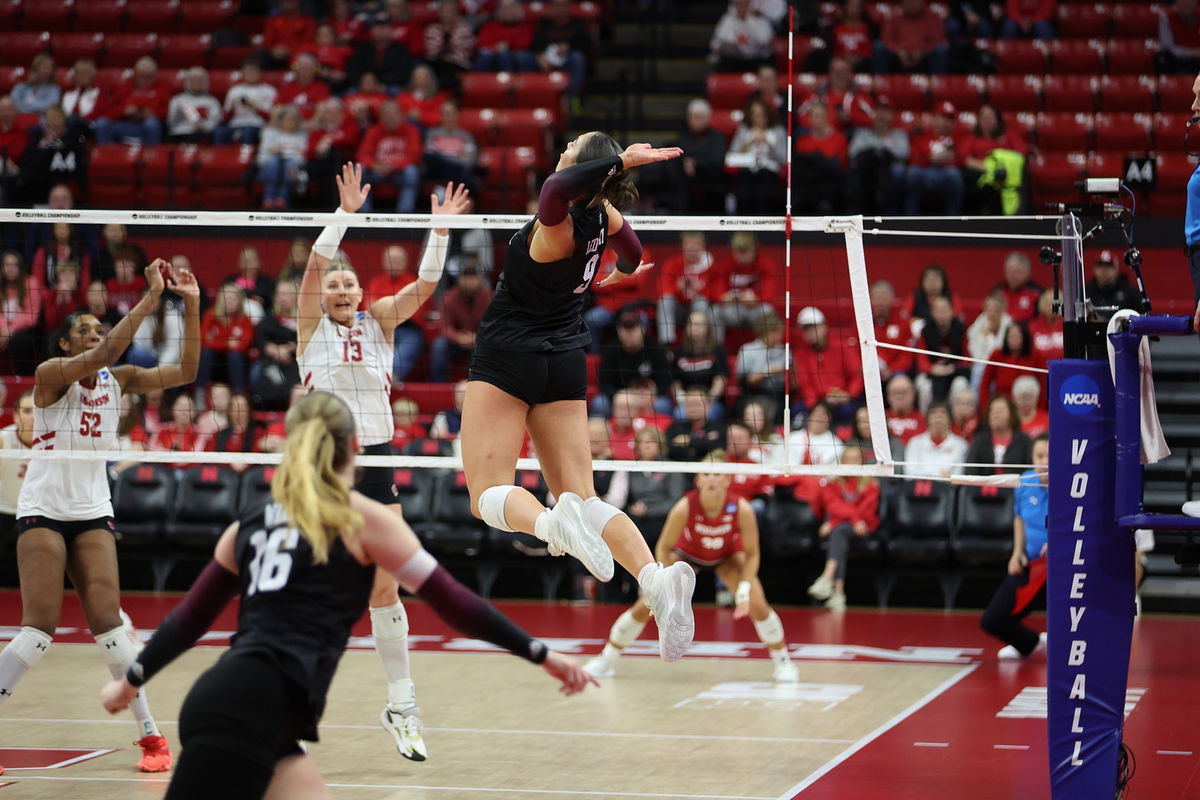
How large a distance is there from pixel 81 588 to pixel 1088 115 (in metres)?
11.6

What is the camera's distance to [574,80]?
16.7 m

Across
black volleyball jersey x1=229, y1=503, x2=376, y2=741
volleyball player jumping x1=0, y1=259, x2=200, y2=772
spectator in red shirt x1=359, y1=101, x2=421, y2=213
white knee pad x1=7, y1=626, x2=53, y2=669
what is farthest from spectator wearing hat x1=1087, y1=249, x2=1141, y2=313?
black volleyball jersey x1=229, y1=503, x2=376, y2=741

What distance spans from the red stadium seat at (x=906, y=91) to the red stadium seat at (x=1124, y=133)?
1743 millimetres

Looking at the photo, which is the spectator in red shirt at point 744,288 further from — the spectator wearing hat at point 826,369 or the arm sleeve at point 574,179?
the arm sleeve at point 574,179

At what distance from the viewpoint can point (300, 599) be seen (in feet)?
13.7

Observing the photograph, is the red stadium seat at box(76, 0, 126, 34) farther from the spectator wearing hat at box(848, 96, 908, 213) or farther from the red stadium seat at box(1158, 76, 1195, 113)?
Result: the red stadium seat at box(1158, 76, 1195, 113)

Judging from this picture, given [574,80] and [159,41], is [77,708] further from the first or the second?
[159,41]

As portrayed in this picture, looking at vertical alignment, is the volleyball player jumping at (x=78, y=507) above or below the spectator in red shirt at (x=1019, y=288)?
below

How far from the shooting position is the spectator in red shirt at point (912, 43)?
53.2 feet

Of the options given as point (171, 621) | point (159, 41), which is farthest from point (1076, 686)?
point (159, 41)

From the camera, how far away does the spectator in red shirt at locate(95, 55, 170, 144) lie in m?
16.4

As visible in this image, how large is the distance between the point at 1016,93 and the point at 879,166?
8.02ft

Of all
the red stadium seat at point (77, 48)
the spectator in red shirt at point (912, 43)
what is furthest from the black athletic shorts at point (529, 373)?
the red stadium seat at point (77, 48)

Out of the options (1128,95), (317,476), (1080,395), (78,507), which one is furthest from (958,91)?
(317,476)
